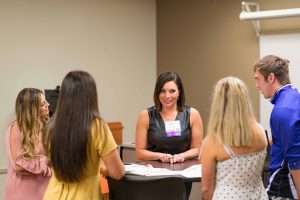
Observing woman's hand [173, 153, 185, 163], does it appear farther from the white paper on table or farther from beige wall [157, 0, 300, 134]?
beige wall [157, 0, 300, 134]

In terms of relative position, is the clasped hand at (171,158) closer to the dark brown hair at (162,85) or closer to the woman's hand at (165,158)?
the woman's hand at (165,158)

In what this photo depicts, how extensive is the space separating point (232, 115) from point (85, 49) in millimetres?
3092

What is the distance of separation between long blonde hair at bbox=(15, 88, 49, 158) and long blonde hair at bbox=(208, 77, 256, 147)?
1200 millimetres

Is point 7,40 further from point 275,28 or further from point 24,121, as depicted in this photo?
point 275,28

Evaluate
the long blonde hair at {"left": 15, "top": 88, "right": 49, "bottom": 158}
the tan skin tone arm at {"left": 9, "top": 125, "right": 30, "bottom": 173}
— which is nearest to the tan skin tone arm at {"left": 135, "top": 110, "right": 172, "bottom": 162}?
the long blonde hair at {"left": 15, "top": 88, "right": 49, "bottom": 158}

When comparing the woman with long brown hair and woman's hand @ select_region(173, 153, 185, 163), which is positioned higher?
the woman with long brown hair

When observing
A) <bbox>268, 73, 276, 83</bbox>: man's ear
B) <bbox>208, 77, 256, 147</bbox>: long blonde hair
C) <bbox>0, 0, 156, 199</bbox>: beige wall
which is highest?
<bbox>0, 0, 156, 199</bbox>: beige wall

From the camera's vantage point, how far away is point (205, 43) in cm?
502

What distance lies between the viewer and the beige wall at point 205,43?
4.63 meters

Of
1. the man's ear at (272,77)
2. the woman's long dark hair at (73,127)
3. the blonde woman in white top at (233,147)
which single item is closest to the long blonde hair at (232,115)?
the blonde woman in white top at (233,147)

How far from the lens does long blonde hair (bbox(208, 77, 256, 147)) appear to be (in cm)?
185

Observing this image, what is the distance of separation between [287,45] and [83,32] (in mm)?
2271

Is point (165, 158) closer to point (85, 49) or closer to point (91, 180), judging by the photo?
point (91, 180)

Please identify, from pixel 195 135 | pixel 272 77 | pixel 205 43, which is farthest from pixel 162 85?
pixel 205 43
